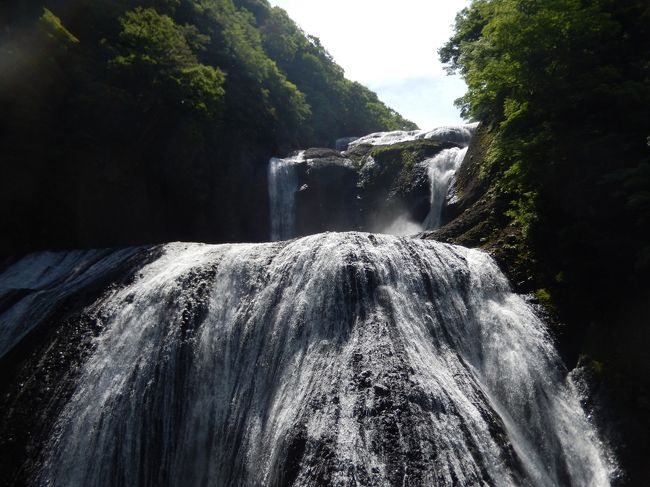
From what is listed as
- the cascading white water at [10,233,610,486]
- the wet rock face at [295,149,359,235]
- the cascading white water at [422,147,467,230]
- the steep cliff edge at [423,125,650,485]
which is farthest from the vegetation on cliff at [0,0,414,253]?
the steep cliff edge at [423,125,650,485]

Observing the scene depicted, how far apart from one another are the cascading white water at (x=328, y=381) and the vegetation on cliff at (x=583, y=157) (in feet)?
3.66

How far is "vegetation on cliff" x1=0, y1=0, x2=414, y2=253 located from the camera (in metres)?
15.7

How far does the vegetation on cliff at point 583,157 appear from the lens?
7.92 m

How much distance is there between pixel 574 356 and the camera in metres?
7.66

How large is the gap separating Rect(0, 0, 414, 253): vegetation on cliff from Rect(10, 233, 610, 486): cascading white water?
31.1 ft

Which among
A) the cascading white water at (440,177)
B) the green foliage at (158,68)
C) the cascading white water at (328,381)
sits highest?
the green foliage at (158,68)

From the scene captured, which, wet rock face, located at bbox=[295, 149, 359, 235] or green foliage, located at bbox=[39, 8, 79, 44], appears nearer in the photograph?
green foliage, located at bbox=[39, 8, 79, 44]

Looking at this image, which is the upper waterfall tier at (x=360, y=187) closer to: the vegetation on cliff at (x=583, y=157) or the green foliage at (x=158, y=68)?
the green foliage at (x=158, y=68)

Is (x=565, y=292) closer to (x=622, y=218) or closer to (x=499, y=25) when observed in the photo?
(x=622, y=218)

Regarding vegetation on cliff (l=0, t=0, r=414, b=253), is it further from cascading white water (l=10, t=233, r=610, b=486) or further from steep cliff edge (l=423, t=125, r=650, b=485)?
steep cliff edge (l=423, t=125, r=650, b=485)

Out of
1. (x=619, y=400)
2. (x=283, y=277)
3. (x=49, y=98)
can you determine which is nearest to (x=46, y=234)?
(x=49, y=98)

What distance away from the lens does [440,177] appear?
53.3 ft

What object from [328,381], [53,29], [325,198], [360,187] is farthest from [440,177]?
[53,29]

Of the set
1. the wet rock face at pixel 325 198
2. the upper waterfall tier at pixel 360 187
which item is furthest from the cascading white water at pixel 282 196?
the wet rock face at pixel 325 198
